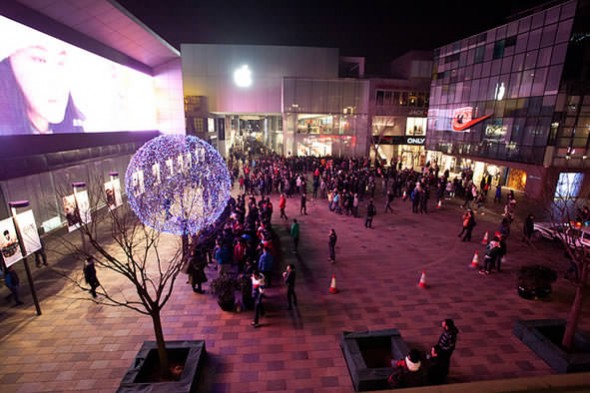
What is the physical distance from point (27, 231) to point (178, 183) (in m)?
4.10

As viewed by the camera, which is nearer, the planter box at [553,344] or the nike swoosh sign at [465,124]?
the planter box at [553,344]

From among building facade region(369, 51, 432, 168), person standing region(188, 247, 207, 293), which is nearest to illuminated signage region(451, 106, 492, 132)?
building facade region(369, 51, 432, 168)

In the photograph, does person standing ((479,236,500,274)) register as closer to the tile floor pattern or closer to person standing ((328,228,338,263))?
the tile floor pattern

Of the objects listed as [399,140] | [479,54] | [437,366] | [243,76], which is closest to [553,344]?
[437,366]

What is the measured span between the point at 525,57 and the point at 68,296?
32.6m

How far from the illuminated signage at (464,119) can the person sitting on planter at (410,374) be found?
2954cm

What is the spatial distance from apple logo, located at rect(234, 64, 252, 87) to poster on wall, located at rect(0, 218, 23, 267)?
35631 mm

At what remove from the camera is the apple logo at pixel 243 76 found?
39.7m

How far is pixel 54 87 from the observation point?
12664 millimetres

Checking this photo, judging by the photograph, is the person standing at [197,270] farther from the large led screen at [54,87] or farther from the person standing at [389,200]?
the person standing at [389,200]

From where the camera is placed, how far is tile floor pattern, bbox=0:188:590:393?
6344 millimetres

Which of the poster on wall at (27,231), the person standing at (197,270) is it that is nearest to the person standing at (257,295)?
the person standing at (197,270)

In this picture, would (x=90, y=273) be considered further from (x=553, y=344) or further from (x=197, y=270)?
(x=553, y=344)

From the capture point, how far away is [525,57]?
24.4m
